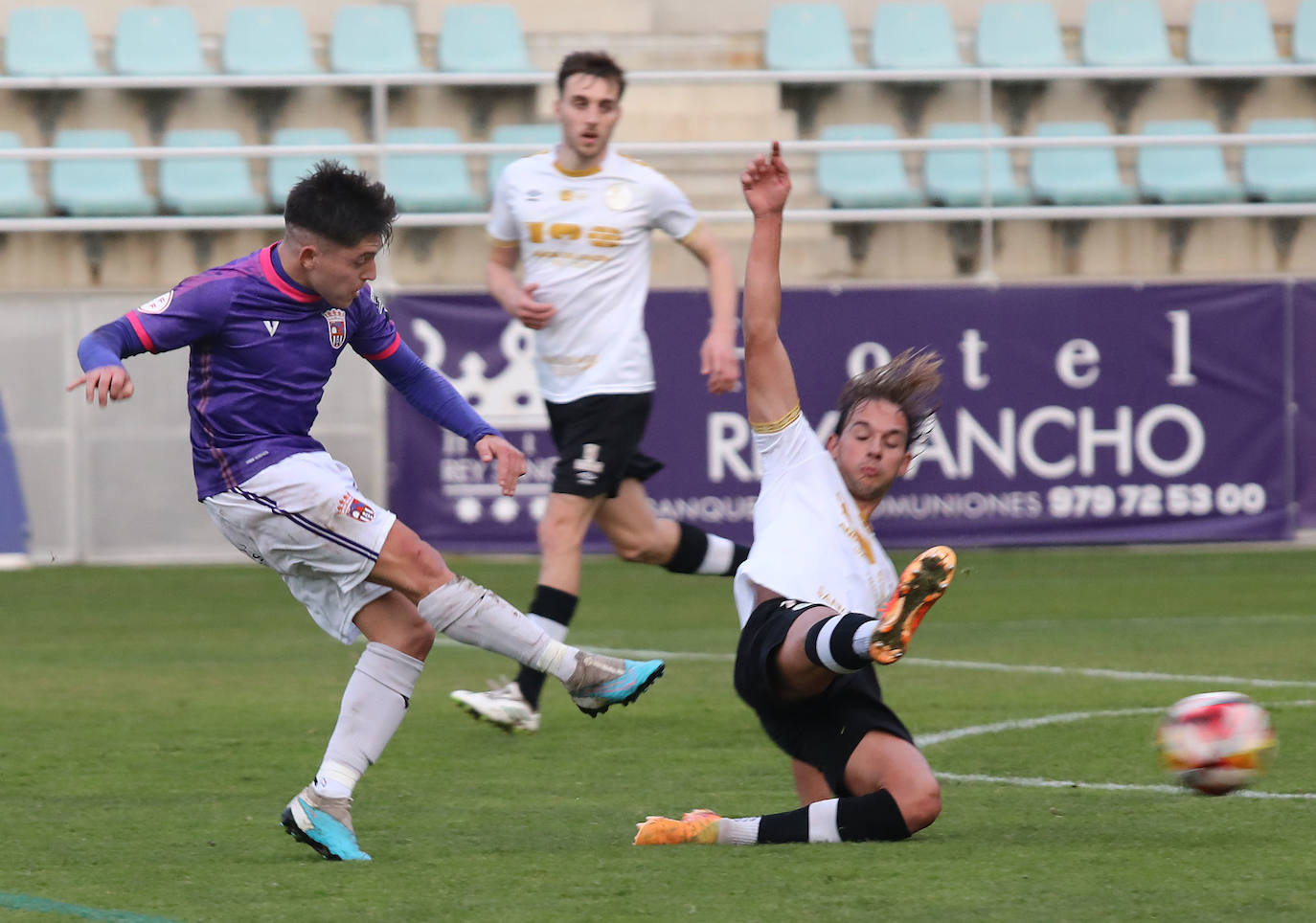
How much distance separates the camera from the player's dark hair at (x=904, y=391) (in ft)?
15.7

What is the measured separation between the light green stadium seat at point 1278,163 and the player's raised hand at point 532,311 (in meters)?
9.28

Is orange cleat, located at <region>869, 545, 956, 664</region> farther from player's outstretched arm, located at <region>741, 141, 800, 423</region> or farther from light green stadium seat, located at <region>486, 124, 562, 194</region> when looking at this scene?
light green stadium seat, located at <region>486, 124, 562, 194</region>

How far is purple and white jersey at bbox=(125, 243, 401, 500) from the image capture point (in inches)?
171

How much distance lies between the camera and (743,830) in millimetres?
4426

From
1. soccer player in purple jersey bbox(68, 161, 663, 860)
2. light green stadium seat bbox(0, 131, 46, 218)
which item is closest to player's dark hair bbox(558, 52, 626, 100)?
soccer player in purple jersey bbox(68, 161, 663, 860)

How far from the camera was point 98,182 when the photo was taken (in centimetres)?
1409

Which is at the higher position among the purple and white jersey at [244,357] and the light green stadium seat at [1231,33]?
the light green stadium seat at [1231,33]

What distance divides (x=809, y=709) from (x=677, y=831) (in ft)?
1.42

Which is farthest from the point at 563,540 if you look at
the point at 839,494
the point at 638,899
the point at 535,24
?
the point at 535,24

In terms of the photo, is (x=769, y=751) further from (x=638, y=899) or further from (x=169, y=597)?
(x=169, y=597)

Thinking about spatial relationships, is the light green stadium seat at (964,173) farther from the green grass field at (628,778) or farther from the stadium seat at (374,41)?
the green grass field at (628,778)

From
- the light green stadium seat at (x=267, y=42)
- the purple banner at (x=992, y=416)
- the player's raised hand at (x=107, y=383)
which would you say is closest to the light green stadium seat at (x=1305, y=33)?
the purple banner at (x=992, y=416)

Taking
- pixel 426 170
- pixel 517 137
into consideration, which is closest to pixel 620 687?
pixel 517 137

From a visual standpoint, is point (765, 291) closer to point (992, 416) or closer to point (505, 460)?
point (505, 460)
